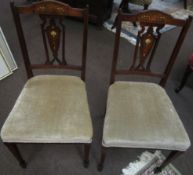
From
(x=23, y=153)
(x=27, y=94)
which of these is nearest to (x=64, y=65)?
(x=27, y=94)

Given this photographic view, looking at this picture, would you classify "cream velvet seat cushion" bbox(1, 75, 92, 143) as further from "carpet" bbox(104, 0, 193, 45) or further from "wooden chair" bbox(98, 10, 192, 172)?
"carpet" bbox(104, 0, 193, 45)

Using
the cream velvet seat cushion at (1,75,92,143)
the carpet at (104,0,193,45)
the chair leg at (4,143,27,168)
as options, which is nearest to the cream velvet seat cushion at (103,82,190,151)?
the cream velvet seat cushion at (1,75,92,143)

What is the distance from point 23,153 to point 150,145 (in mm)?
881

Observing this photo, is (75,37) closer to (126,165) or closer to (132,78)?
(132,78)

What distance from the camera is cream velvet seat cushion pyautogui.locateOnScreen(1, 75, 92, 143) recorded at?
3.02 feet

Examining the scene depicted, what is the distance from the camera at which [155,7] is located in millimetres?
3523

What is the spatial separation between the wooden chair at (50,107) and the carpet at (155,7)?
1594mm

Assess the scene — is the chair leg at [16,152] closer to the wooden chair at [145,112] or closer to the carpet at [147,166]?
the wooden chair at [145,112]

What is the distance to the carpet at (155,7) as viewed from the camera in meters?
2.64

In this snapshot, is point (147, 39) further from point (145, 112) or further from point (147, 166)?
point (147, 166)

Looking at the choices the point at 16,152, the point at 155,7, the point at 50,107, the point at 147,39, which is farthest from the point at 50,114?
the point at 155,7

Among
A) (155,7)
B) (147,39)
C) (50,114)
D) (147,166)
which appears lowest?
(147,166)

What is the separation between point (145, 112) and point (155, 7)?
309 cm

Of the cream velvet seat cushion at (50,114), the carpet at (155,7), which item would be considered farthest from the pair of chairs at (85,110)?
the carpet at (155,7)
